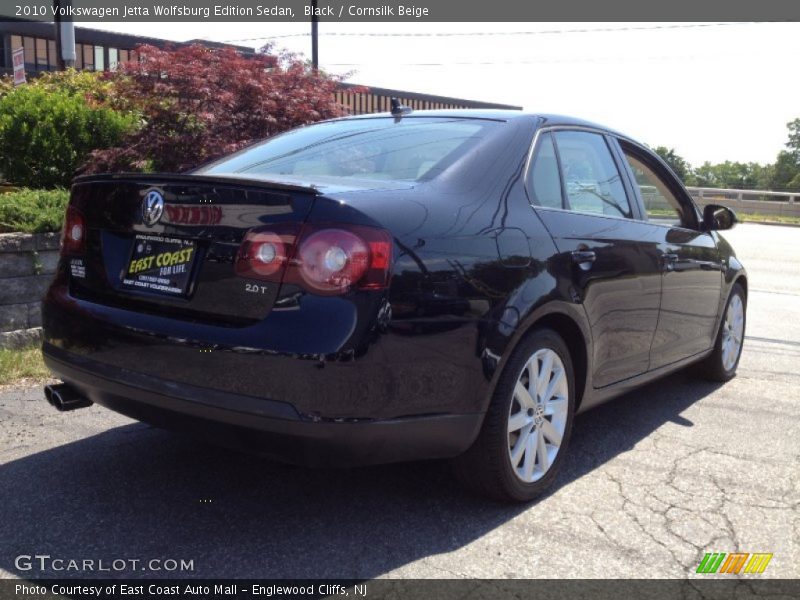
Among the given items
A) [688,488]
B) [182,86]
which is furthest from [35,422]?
[182,86]

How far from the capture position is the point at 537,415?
3.61 metres

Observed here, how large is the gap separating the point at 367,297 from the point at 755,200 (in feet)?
130

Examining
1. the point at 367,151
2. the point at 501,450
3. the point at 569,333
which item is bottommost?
the point at 501,450

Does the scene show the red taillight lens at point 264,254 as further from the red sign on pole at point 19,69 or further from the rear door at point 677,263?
the red sign on pole at point 19,69

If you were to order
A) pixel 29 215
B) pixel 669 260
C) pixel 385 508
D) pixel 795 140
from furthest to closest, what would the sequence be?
pixel 795 140 < pixel 29 215 < pixel 669 260 < pixel 385 508

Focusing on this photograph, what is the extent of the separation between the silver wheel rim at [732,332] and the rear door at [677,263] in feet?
1.05

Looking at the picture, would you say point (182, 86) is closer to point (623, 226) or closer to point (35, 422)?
point (35, 422)

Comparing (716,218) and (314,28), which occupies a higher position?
(314,28)

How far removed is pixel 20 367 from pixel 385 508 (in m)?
2.99

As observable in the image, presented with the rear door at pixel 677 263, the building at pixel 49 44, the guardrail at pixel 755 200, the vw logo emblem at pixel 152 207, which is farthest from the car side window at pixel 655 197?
the guardrail at pixel 755 200

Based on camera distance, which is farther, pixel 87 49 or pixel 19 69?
pixel 87 49

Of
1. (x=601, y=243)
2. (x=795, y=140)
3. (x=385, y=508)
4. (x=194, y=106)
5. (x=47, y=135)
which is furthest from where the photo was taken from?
(x=795, y=140)

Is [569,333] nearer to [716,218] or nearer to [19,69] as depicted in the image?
[716,218]

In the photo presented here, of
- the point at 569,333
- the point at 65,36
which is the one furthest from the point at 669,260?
the point at 65,36
